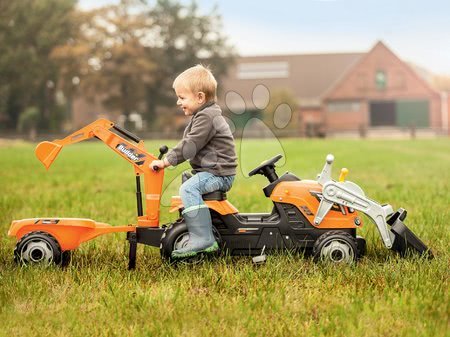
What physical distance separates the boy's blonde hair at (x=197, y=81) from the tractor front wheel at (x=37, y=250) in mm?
1162

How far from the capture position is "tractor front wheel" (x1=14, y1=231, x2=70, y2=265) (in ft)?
14.3

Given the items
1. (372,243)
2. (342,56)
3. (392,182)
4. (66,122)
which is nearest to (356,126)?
(342,56)

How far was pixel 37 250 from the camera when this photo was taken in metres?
4.39

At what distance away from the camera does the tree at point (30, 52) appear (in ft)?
164

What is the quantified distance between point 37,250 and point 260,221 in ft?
4.26

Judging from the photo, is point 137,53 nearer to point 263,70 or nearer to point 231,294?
point 263,70

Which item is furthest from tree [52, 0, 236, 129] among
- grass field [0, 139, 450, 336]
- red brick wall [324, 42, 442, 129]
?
grass field [0, 139, 450, 336]

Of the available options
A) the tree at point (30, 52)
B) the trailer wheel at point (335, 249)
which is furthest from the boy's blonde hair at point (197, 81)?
the tree at point (30, 52)

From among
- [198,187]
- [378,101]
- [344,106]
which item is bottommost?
[198,187]

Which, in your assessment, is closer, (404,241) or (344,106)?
(404,241)

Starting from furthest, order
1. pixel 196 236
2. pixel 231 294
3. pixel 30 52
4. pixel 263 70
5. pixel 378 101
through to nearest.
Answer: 1. pixel 263 70
2. pixel 378 101
3. pixel 30 52
4. pixel 196 236
5. pixel 231 294

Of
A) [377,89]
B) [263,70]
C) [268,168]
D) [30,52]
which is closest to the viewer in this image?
[268,168]

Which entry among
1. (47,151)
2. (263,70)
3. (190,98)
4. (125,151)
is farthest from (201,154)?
(263,70)

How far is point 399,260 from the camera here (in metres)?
4.18
